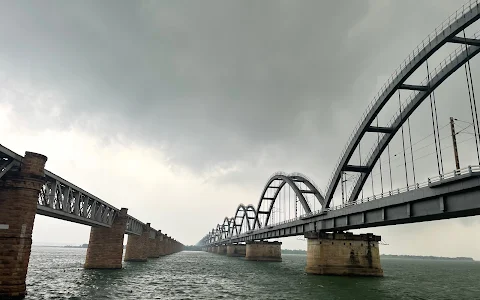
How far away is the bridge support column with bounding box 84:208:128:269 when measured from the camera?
152 feet

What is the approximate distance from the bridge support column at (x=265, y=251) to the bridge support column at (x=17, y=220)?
89.1m

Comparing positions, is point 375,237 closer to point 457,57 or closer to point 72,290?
point 457,57

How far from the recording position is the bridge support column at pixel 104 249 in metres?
46.2

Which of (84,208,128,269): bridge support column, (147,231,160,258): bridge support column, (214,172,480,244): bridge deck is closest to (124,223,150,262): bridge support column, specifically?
(147,231,160,258): bridge support column

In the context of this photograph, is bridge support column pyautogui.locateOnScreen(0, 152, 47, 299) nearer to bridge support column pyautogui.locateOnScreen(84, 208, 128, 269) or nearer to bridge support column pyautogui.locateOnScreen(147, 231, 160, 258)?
bridge support column pyautogui.locateOnScreen(84, 208, 128, 269)

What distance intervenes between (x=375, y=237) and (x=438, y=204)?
23.1m

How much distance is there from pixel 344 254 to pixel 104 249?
32453mm

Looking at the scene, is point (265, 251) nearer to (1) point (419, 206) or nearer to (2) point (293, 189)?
(2) point (293, 189)

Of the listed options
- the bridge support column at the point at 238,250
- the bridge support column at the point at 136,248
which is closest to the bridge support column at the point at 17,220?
the bridge support column at the point at 136,248

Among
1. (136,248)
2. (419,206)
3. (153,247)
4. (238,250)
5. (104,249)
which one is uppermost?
(419,206)

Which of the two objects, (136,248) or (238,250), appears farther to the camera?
(238,250)

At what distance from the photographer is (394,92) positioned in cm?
3812

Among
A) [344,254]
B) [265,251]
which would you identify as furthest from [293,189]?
[265,251]

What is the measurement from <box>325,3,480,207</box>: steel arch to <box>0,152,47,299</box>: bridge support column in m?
33.7
